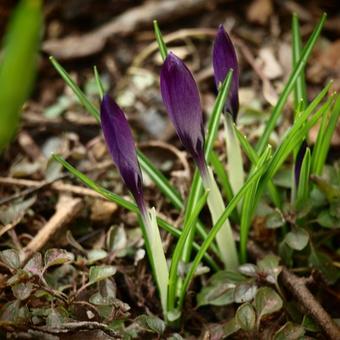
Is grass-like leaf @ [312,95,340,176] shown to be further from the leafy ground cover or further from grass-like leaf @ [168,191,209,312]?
grass-like leaf @ [168,191,209,312]

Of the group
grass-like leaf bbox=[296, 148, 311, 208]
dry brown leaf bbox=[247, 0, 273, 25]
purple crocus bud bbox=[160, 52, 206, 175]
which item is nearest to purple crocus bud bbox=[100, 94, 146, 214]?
purple crocus bud bbox=[160, 52, 206, 175]

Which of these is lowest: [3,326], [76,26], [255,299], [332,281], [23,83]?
[332,281]

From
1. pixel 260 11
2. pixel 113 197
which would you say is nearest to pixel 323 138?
pixel 113 197

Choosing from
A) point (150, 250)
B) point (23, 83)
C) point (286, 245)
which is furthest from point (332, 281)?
point (23, 83)

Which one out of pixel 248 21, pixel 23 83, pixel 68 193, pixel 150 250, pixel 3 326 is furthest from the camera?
pixel 248 21

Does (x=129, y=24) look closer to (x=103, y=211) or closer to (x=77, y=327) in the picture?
(x=103, y=211)

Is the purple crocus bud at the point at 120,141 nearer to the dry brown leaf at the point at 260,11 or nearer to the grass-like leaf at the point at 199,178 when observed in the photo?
the grass-like leaf at the point at 199,178

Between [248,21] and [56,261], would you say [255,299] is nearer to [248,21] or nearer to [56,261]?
[56,261]
